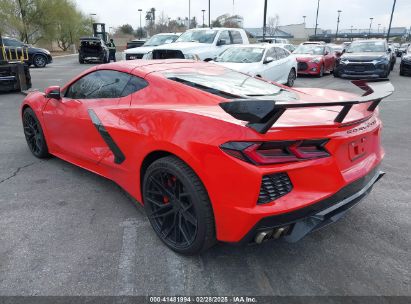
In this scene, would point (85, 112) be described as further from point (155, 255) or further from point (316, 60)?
point (316, 60)

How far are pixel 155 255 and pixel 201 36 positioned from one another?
1149 cm

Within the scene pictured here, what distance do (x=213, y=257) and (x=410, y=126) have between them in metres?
5.94

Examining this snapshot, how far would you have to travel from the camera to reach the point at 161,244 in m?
2.94

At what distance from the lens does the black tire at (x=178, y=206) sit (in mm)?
2432

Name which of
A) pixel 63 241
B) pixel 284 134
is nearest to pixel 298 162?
pixel 284 134

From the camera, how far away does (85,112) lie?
3682 mm

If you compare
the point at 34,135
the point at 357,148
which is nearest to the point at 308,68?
the point at 34,135

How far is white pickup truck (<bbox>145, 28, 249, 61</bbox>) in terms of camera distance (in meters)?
11.7

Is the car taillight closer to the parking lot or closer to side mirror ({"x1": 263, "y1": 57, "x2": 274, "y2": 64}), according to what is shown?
the parking lot

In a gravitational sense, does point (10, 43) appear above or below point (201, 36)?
below

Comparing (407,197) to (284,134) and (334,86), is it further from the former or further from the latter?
(334,86)

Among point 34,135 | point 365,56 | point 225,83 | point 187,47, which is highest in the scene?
point 225,83

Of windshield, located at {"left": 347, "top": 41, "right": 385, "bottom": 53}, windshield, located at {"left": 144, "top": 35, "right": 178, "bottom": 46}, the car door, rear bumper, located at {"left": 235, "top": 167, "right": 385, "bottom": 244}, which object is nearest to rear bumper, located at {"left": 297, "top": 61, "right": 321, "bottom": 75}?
windshield, located at {"left": 347, "top": 41, "right": 385, "bottom": 53}

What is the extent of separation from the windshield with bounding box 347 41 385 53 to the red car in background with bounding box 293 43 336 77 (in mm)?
1130
